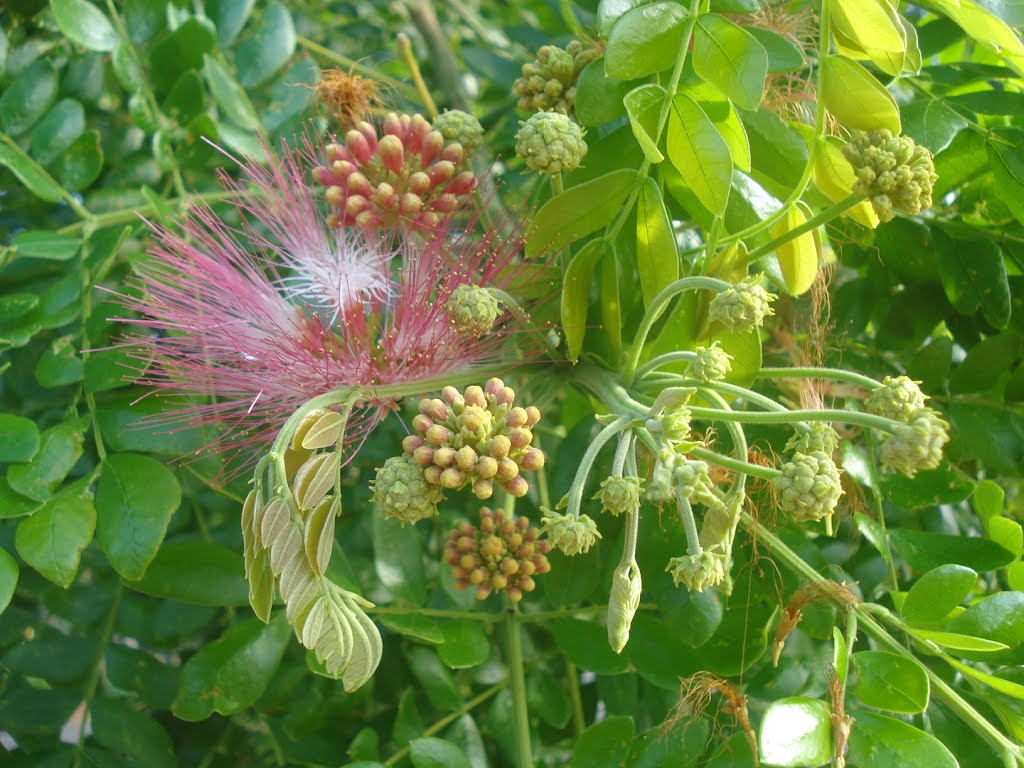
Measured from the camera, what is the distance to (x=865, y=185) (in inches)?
39.3

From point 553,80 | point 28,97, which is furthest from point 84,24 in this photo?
point 553,80

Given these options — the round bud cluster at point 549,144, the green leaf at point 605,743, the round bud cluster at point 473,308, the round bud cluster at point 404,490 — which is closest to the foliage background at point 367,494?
the green leaf at point 605,743

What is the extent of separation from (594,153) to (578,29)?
1.08ft

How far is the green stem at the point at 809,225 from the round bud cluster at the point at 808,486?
28 cm

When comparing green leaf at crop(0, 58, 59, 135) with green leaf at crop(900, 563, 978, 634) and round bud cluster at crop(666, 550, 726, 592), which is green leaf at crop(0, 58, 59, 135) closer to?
round bud cluster at crop(666, 550, 726, 592)

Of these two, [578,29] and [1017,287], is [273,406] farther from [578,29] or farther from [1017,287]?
[1017,287]

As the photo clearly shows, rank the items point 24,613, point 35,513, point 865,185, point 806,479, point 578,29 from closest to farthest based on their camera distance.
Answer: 1. point 806,479
2. point 865,185
3. point 35,513
4. point 578,29
5. point 24,613

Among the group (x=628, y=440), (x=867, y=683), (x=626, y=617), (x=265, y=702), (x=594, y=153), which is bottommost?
(x=265, y=702)

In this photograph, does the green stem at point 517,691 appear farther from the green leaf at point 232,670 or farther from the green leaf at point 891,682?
the green leaf at point 891,682

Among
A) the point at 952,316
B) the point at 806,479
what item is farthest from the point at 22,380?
the point at 952,316

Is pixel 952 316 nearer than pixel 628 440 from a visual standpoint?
No

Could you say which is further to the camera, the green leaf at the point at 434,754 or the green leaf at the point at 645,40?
the green leaf at the point at 434,754

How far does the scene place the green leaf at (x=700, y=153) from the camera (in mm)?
1006

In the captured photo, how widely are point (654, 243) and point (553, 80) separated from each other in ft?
1.16
